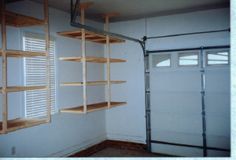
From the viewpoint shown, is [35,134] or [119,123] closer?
[35,134]

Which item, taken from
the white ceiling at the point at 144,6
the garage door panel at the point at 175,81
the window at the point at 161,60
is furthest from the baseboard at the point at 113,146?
the white ceiling at the point at 144,6

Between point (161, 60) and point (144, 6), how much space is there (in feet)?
4.20

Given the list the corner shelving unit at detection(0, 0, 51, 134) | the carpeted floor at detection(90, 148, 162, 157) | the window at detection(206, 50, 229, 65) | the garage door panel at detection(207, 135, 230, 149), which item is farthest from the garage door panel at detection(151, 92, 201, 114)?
the corner shelving unit at detection(0, 0, 51, 134)

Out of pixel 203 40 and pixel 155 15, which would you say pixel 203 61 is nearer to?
pixel 203 40

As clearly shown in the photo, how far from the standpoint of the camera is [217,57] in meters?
4.89

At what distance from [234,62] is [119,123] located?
453 centimetres

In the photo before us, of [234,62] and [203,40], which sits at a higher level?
[203,40]

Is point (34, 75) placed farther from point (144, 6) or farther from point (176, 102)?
Result: point (176, 102)

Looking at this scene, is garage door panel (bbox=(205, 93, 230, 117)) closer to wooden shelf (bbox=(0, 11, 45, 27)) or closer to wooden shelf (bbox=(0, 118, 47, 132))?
wooden shelf (bbox=(0, 118, 47, 132))

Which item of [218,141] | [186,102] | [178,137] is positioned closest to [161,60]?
[186,102]

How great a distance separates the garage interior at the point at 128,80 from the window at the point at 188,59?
0.06 ft

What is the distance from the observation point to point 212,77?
4941 mm

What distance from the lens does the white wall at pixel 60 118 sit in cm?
390

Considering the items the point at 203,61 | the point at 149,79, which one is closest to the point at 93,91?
the point at 149,79
